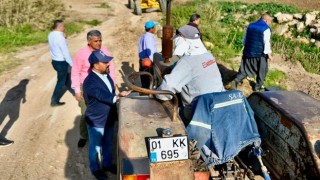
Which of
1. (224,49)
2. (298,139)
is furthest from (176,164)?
(224,49)

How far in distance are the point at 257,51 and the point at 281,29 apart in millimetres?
5990

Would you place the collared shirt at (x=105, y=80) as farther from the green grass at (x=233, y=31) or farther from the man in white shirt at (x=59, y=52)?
the green grass at (x=233, y=31)

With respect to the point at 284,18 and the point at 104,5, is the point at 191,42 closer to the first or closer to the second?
the point at 284,18

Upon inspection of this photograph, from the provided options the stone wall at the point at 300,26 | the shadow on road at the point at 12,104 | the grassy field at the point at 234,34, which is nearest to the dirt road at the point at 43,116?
the shadow on road at the point at 12,104

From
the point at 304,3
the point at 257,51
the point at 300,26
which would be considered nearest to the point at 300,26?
the point at 300,26

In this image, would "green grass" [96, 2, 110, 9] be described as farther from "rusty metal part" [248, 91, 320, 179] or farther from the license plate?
the license plate

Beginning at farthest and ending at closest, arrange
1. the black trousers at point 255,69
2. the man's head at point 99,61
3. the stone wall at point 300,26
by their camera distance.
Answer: the stone wall at point 300,26
the black trousers at point 255,69
the man's head at point 99,61

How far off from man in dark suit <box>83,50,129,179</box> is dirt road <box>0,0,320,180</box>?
0.41 metres

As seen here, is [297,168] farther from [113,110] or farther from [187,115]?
[113,110]

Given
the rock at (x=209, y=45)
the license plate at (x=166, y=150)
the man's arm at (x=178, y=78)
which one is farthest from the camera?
the rock at (x=209, y=45)

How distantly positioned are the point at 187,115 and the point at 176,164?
2.69ft

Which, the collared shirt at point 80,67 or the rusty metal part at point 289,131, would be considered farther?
the collared shirt at point 80,67

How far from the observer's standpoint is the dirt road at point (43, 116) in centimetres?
508

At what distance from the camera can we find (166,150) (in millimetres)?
2746
